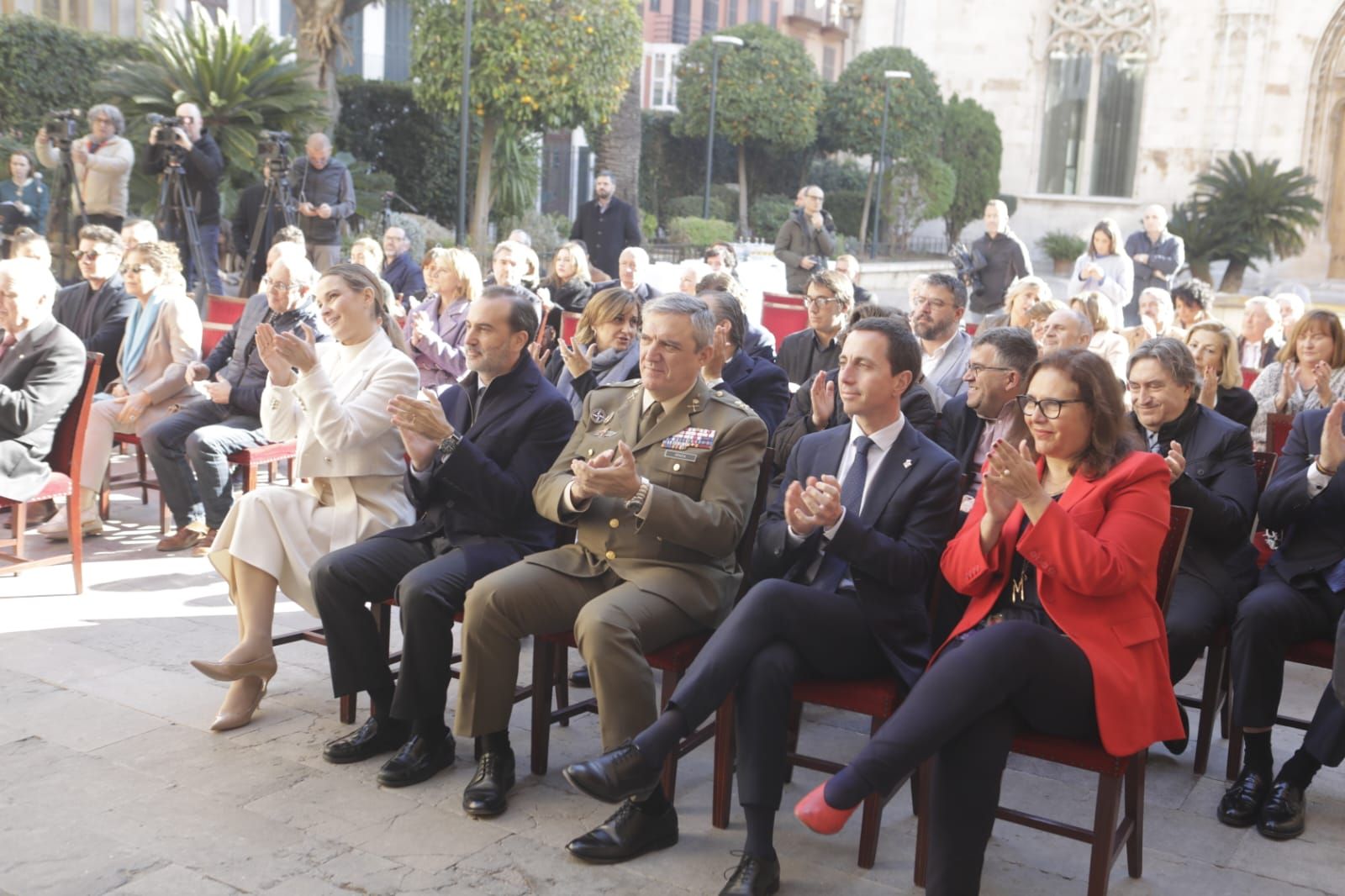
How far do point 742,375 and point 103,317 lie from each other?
3762mm

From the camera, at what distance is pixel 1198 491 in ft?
13.2

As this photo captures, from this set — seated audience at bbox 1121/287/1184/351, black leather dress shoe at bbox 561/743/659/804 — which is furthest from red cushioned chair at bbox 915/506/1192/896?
seated audience at bbox 1121/287/1184/351

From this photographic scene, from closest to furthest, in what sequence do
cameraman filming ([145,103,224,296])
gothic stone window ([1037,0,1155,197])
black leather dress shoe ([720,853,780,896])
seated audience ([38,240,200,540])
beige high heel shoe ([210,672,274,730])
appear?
black leather dress shoe ([720,853,780,896])
beige high heel shoe ([210,672,274,730])
seated audience ([38,240,200,540])
cameraman filming ([145,103,224,296])
gothic stone window ([1037,0,1155,197])

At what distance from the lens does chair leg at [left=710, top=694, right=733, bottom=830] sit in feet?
12.0

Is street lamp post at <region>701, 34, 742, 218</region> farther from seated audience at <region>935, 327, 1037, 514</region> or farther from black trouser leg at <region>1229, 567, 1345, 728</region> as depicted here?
black trouser leg at <region>1229, 567, 1345, 728</region>

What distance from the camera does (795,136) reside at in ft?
75.1

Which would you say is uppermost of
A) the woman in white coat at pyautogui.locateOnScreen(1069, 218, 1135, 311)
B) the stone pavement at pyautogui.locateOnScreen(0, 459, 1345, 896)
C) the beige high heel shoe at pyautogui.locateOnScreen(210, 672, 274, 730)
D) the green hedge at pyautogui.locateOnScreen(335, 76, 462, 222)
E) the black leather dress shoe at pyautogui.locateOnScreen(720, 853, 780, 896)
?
the green hedge at pyautogui.locateOnScreen(335, 76, 462, 222)

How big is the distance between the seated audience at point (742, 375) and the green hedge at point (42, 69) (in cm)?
1187

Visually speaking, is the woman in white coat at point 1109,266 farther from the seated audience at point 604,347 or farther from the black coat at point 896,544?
the black coat at point 896,544

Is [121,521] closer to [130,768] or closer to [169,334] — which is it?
[169,334]

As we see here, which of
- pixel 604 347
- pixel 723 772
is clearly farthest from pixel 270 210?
pixel 723 772

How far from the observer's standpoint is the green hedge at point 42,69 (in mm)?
15273

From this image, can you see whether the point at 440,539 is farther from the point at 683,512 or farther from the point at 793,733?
the point at 793,733

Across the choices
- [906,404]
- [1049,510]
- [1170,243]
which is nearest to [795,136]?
[1170,243]
